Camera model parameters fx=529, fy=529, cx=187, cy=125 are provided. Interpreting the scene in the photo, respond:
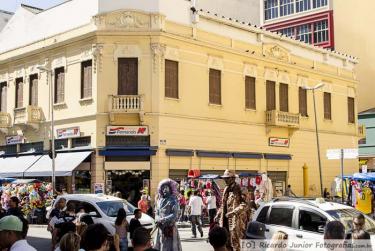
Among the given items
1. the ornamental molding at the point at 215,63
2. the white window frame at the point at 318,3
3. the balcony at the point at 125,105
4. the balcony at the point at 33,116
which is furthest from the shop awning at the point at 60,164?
the white window frame at the point at 318,3

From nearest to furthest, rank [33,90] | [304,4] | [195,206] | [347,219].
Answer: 1. [347,219]
2. [195,206]
3. [33,90]
4. [304,4]

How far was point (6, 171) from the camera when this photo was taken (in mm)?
31375

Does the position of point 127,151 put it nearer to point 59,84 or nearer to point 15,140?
point 59,84

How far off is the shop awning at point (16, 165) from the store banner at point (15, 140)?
3.06ft

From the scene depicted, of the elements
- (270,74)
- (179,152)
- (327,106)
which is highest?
(270,74)

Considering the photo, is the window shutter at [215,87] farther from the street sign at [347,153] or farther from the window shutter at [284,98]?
the street sign at [347,153]

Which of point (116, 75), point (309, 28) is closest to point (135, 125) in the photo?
point (116, 75)

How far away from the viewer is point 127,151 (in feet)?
87.9

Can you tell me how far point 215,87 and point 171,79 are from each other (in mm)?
3319

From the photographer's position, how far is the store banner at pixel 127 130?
27.0 metres

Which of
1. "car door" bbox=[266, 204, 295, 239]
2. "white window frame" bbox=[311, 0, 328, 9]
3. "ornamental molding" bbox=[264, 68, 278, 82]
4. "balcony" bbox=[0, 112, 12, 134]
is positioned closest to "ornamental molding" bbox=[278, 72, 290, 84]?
"ornamental molding" bbox=[264, 68, 278, 82]

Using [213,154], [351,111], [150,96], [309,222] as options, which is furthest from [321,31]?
[309,222]

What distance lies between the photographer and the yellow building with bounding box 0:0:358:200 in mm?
27188

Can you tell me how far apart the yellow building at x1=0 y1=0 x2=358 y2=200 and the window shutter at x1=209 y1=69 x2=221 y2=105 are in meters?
0.06
